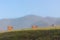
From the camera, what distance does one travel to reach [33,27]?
209 inches

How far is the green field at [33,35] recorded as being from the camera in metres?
4.62

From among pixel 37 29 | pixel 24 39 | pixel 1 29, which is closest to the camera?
pixel 24 39

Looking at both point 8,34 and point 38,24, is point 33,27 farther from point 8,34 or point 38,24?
point 8,34

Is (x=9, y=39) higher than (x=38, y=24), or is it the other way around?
(x=38, y=24)

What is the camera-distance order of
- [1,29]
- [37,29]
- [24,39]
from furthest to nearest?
[1,29]
[37,29]
[24,39]

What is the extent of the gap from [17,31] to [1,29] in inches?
26.1

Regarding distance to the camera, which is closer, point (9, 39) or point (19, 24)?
point (9, 39)

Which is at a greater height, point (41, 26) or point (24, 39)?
point (41, 26)

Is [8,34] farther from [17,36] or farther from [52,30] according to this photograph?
[52,30]

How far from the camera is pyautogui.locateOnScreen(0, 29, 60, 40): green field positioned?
4.62 metres

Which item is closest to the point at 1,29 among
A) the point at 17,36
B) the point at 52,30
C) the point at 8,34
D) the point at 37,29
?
the point at 8,34

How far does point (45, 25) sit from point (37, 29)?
0.43 meters

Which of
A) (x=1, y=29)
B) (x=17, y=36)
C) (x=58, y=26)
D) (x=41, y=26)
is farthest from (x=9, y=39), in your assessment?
(x=58, y=26)

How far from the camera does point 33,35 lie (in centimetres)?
475
